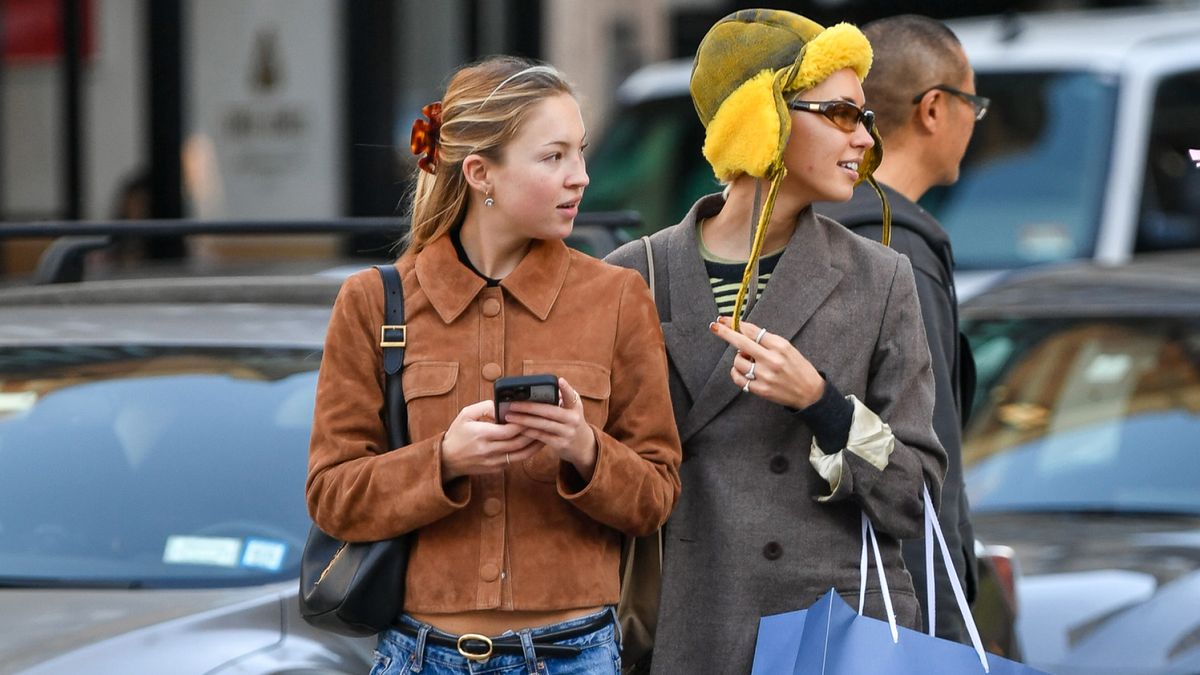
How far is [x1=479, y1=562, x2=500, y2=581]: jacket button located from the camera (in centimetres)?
278

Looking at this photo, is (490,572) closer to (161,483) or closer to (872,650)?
(872,650)

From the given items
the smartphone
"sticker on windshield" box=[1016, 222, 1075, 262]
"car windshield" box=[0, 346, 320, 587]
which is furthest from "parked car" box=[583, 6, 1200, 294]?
the smartphone

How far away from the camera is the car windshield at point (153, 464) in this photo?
152 inches

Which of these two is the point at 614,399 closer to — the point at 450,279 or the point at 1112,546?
the point at 450,279

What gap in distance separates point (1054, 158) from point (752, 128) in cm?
586

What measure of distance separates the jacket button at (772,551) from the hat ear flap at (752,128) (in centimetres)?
54

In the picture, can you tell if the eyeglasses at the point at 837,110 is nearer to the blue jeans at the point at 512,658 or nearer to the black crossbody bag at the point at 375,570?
the black crossbody bag at the point at 375,570

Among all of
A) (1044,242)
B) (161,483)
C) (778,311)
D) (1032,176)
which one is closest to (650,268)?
(778,311)

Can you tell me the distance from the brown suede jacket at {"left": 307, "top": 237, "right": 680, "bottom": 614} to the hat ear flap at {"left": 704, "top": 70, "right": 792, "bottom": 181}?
25cm

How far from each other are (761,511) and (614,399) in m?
0.29

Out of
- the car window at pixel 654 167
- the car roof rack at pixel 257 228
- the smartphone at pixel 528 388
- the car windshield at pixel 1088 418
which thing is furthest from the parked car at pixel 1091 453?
the car window at pixel 654 167

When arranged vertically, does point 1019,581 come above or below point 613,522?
below

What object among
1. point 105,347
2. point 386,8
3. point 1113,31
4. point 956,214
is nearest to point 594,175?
point 956,214

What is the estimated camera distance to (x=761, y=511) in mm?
2953
